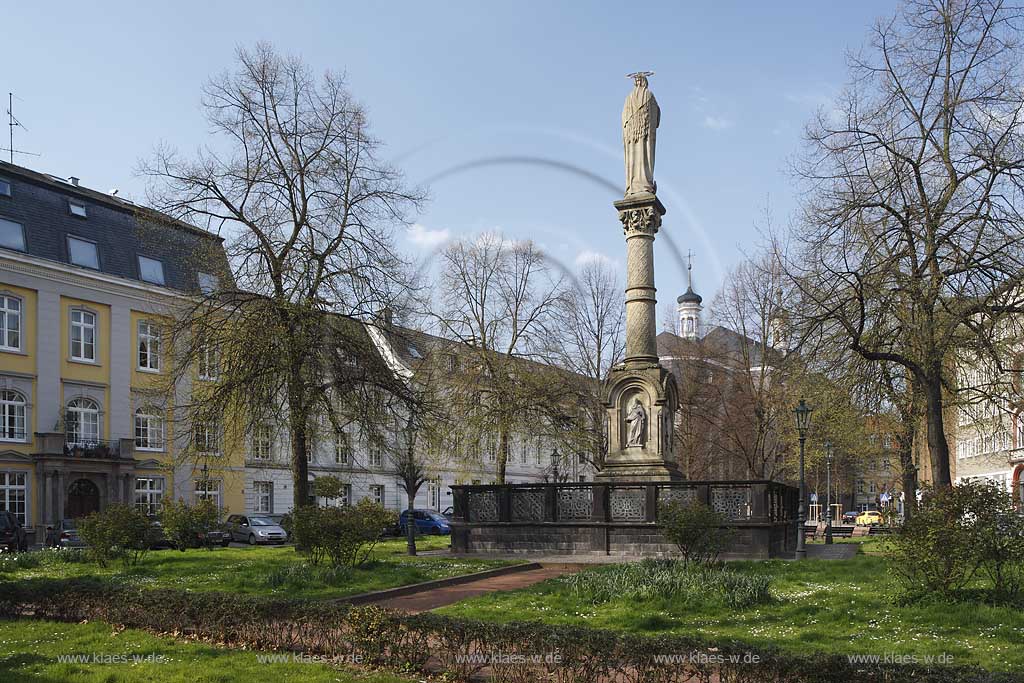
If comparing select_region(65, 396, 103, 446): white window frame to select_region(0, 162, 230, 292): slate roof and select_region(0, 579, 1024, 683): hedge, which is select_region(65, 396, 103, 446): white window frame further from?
select_region(0, 579, 1024, 683): hedge

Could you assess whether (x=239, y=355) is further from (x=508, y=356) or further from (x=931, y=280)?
(x=508, y=356)

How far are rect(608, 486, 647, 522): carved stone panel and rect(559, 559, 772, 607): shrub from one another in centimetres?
790

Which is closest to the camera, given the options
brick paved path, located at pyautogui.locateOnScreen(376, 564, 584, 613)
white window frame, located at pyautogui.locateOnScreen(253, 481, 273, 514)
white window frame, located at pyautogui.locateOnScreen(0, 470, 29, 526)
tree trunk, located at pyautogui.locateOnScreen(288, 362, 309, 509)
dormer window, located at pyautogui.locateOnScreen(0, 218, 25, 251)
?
brick paved path, located at pyautogui.locateOnScreen(376, 564, 584, 613)

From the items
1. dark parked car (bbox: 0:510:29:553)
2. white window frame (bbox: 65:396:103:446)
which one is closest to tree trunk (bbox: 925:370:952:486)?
dark parked car (bbox: 0:510:29:553)

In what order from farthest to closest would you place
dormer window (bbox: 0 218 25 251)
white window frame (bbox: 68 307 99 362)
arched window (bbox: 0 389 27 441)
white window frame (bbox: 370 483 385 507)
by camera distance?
1. white window frame (bbox: 370 483 385 507)
2. white window frame (bbox: 68 307 99 362)
3. dormer window (bbox: 0 218 25 251)
4. arched window (bbox: 0 389 27 441)

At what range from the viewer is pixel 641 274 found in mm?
25422

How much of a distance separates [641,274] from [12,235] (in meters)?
30.1

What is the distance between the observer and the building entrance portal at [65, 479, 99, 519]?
1646 inches

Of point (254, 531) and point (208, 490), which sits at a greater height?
point (208, 490)

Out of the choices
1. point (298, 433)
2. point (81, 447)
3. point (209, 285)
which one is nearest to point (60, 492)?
point (81, 447)

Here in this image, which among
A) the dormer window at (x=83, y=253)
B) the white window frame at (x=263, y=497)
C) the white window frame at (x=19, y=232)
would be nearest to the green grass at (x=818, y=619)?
the white window frame at (x=19, y=232)

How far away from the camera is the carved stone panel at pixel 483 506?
25.1 meters

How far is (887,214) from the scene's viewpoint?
20797 millimetres

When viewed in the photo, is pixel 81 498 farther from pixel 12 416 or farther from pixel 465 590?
pixel 465 590
